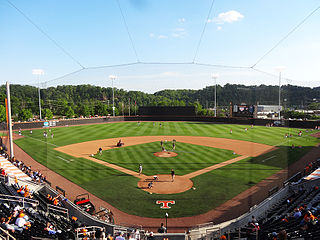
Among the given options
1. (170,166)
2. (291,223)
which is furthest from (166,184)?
(291,223)

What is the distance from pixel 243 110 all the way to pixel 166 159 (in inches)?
1503

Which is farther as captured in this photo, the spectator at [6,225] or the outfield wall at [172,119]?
the outfield wall at [172,119]

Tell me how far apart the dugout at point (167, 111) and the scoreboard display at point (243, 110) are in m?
13.2

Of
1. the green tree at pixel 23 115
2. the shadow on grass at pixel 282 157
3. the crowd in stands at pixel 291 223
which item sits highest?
the green tree at pixel 23 115

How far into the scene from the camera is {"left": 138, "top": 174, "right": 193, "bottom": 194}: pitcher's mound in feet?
57.5

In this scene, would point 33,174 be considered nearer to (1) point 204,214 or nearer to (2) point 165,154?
(2) point 165,154

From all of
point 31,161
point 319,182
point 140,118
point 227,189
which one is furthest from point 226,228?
point 140,118

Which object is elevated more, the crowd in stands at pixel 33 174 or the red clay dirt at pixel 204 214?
the crowd in stands at pixel 33 174

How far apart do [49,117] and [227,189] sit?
229ft

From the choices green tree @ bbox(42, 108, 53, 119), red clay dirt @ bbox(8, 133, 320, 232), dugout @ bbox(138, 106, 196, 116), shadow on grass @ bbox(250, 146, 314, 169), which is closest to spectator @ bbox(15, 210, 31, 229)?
red clay dirt @ bbox(8, 133, 320, 232)

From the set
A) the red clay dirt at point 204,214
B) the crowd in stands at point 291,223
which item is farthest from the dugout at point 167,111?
the crowd in stands at point 291,223

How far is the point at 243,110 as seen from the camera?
189 feet

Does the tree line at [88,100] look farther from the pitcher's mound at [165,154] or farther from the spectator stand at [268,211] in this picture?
the spectator stand at [268,211]

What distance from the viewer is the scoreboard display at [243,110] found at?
55844mm
